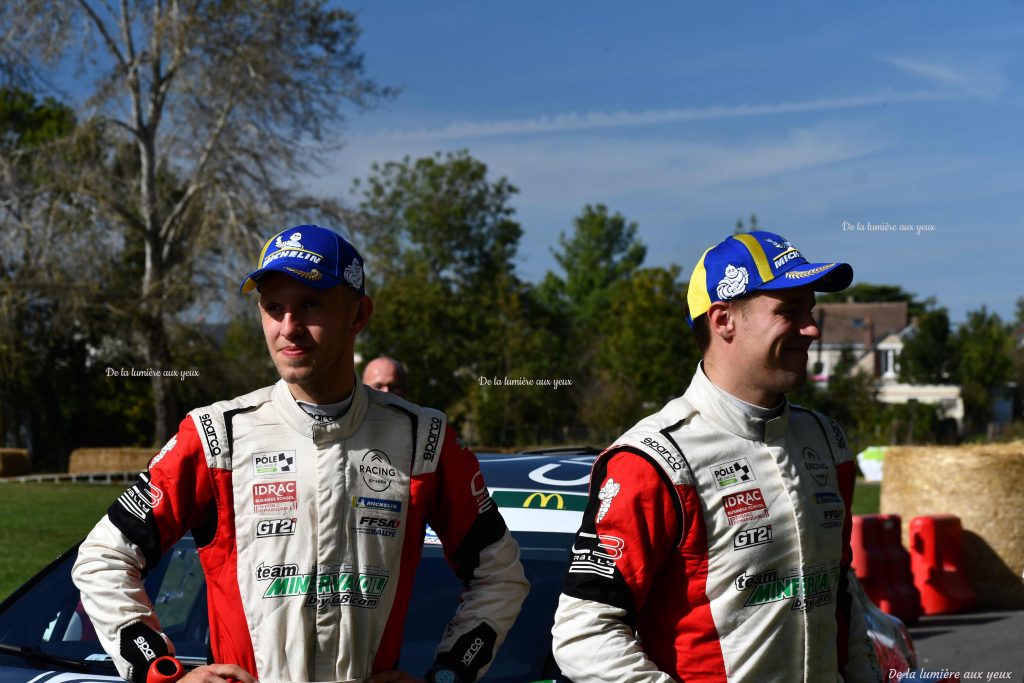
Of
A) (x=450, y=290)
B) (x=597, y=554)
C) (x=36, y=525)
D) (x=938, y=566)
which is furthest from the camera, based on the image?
(x=450, y=290)

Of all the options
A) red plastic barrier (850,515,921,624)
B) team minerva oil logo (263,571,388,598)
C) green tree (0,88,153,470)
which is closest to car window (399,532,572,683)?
team minerva oil logo (263,571,388,598)

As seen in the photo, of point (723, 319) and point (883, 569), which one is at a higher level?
point (723, 319)

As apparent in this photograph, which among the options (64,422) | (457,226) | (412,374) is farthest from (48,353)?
(457,226)

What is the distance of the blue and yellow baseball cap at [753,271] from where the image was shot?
2799 mm

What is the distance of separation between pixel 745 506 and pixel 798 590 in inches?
8.5

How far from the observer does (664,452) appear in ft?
8.89

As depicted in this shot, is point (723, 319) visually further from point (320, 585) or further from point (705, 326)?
point (320, 585)

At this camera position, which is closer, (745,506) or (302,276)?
(745,506)

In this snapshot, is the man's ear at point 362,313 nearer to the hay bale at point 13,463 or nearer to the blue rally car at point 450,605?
the blue rally car at point 450,605

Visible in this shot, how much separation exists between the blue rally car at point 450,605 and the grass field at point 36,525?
18.8 ft

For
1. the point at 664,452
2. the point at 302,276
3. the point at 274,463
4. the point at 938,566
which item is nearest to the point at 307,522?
the point at 274,463

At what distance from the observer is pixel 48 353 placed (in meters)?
31.2

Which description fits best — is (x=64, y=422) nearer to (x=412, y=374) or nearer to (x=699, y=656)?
(x=412, y=374)

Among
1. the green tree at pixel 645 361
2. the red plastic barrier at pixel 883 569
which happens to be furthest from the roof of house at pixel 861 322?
the red plastic barrier at pixel 883 569
